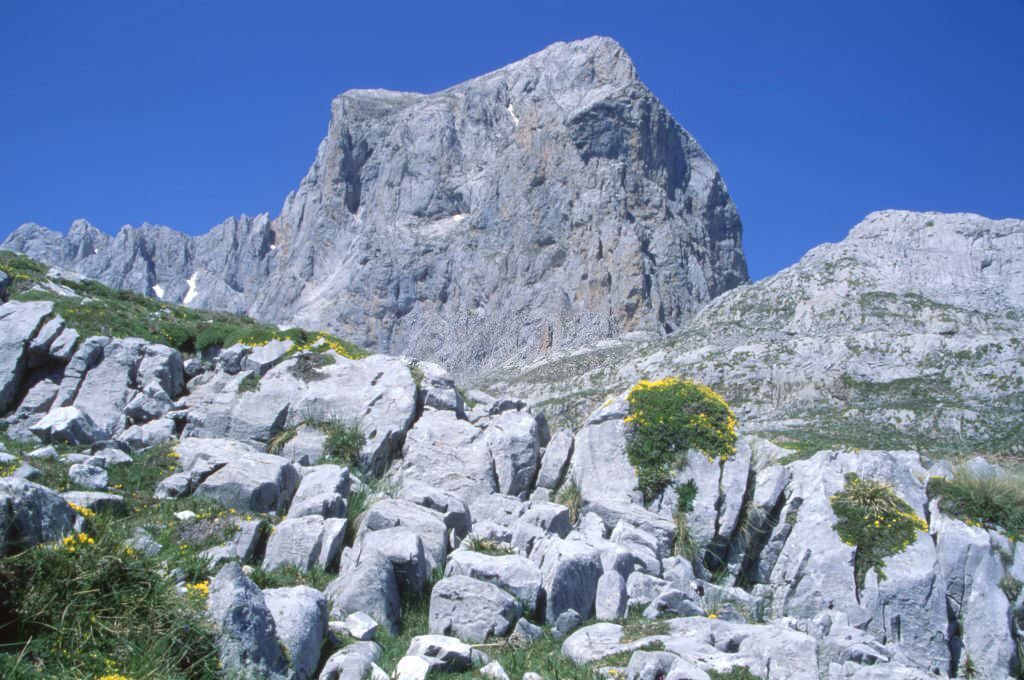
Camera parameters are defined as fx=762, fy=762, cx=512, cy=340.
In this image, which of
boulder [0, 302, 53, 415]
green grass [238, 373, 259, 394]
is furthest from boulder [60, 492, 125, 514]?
boulder [0, 302, 53, 415]

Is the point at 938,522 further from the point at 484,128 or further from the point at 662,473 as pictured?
the point at 484,128

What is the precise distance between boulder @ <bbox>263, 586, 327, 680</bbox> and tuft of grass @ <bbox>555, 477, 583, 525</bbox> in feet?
22.5

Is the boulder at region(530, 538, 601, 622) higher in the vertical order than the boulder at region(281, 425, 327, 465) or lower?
lower

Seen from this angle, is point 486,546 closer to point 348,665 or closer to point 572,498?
point 572,498

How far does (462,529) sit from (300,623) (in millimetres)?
5157

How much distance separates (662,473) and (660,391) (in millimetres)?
2023

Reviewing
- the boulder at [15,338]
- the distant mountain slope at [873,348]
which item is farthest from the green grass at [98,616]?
the distant mountain slope at [873,348]

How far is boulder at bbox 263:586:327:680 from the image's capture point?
7656 mm

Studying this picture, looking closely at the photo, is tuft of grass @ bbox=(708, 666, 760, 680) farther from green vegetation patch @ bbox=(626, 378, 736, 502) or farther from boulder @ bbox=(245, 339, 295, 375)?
boulder @ bbox=(245, 339, 295, 375)

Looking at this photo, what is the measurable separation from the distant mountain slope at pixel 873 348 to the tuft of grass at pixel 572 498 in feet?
72.6

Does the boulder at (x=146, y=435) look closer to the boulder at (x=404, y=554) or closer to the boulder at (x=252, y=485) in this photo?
the boulder at (x=252, y=485)

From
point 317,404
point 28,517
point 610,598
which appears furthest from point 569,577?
point 317,404

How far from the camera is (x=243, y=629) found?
7.04 metres

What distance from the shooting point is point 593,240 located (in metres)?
124
